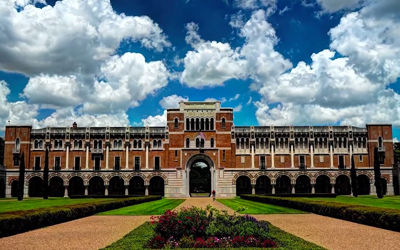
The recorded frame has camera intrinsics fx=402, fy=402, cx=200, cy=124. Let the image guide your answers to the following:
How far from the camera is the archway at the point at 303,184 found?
67688 millimetres

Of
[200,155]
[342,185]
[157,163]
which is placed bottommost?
[342,185]

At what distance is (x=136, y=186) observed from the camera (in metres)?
67.9

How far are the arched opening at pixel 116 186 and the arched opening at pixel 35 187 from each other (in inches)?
441

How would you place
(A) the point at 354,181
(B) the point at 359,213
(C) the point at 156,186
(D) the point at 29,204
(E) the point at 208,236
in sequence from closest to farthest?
(E) the point at 208,236 < (B) the point at 359,213 < (D) the point at 29,204 < (A) the point at 354,181 < (C) the point at 156,186

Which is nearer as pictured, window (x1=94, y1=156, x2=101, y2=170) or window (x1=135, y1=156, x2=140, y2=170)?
window (x1=94, y1=156, x2=101, y2=170)

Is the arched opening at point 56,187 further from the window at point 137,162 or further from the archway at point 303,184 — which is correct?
the archway at point 303,184

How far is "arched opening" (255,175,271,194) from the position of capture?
67562mm

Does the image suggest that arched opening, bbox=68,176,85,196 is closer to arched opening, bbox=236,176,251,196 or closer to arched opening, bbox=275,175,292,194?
arched opening, bbox=236,176,251,196

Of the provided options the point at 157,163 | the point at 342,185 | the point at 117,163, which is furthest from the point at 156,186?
the point at 342,185

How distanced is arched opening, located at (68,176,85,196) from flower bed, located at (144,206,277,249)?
2205 inches

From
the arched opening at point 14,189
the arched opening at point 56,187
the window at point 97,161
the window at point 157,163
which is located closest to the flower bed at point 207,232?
the window at point 157,163

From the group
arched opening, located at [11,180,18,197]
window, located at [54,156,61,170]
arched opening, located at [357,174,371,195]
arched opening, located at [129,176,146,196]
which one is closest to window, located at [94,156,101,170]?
window, located at [54,156,61,170]

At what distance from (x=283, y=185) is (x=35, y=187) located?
41392 mm

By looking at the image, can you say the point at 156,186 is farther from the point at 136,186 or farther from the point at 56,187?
the point at 56,187
